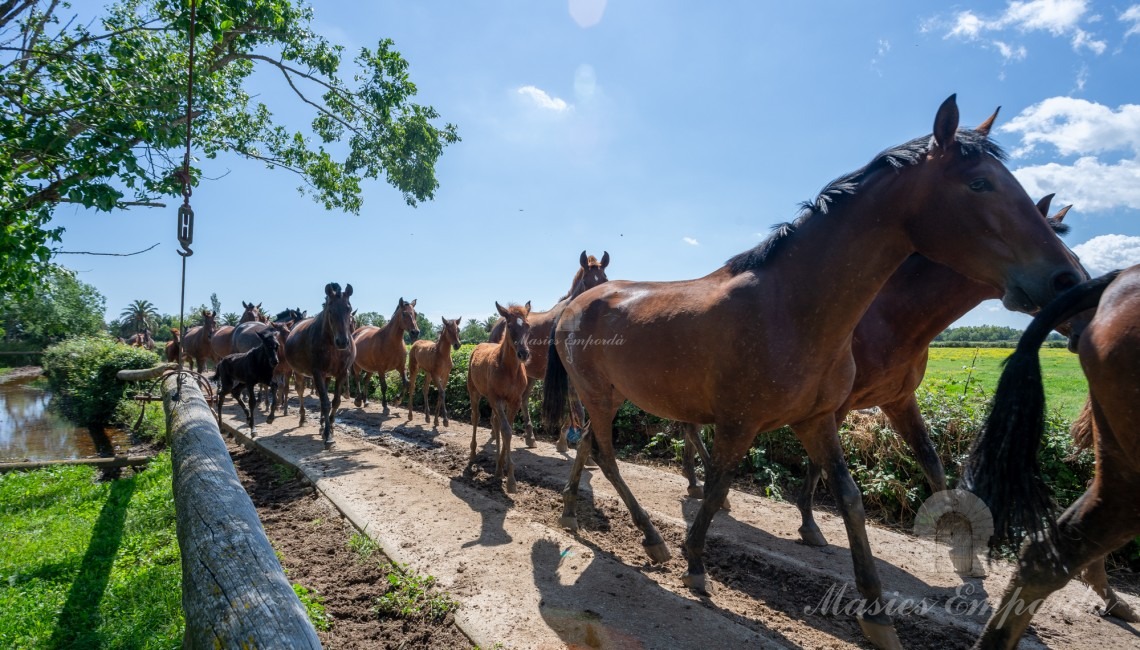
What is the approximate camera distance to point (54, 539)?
4941 mm

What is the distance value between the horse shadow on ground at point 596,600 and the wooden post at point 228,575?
69.3 inches

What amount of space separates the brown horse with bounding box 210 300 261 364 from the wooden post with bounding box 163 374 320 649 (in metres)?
15.8

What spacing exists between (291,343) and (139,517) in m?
5.96

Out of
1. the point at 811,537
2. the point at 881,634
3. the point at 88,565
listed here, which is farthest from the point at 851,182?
the point at 88,565

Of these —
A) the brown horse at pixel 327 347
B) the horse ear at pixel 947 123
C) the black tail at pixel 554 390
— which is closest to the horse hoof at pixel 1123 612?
the horse ear at pixel 947 123

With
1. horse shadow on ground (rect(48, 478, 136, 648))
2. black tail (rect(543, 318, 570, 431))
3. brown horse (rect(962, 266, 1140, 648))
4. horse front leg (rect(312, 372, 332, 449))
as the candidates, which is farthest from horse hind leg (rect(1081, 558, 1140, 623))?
horse front leg (rect(312, 372, 332, 449))

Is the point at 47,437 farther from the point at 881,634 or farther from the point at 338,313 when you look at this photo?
the point at 881,634

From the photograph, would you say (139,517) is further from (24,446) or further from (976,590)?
(24,446)

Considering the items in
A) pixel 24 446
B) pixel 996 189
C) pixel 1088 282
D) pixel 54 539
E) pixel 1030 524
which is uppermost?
pixel 996 189

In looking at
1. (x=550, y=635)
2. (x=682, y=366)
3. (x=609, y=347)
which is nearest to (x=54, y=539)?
(x=550, y=635)

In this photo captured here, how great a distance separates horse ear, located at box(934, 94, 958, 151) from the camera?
2.63m

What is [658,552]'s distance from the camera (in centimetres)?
415

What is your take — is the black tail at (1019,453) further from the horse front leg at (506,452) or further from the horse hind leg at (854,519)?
the horse front leg at (506,452)

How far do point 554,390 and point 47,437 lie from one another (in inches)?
572
